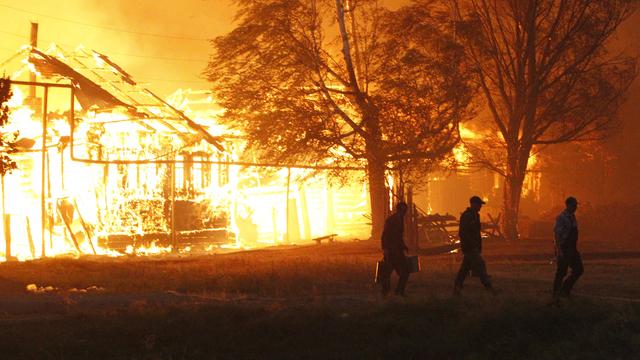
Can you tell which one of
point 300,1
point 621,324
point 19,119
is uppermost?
point 300,1

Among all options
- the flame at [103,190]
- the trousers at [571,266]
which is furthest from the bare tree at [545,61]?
the trousers at [571,266]

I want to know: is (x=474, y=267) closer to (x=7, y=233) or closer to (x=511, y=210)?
(x=7, y=233)

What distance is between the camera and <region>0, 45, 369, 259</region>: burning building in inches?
1094

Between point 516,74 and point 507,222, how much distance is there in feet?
18.6

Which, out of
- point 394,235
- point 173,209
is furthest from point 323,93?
point 394,235

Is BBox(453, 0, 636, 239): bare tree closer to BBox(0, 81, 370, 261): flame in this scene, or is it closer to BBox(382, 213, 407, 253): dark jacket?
BBox(0, 81, 370, 261): flame

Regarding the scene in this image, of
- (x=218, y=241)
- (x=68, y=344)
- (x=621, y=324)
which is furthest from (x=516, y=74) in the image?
(x=68, y=344)

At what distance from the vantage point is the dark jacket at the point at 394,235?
15.7m

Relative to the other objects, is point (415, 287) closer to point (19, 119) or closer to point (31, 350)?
point (31, 350)

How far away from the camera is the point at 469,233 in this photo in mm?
15594

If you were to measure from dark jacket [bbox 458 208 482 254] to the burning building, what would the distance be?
13.4 metres

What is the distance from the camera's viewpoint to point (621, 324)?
12359mm

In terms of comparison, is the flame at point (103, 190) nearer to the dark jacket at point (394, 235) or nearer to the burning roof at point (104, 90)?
the burning roof at point (104, 90)

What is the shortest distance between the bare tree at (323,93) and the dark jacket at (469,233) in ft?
41.5
